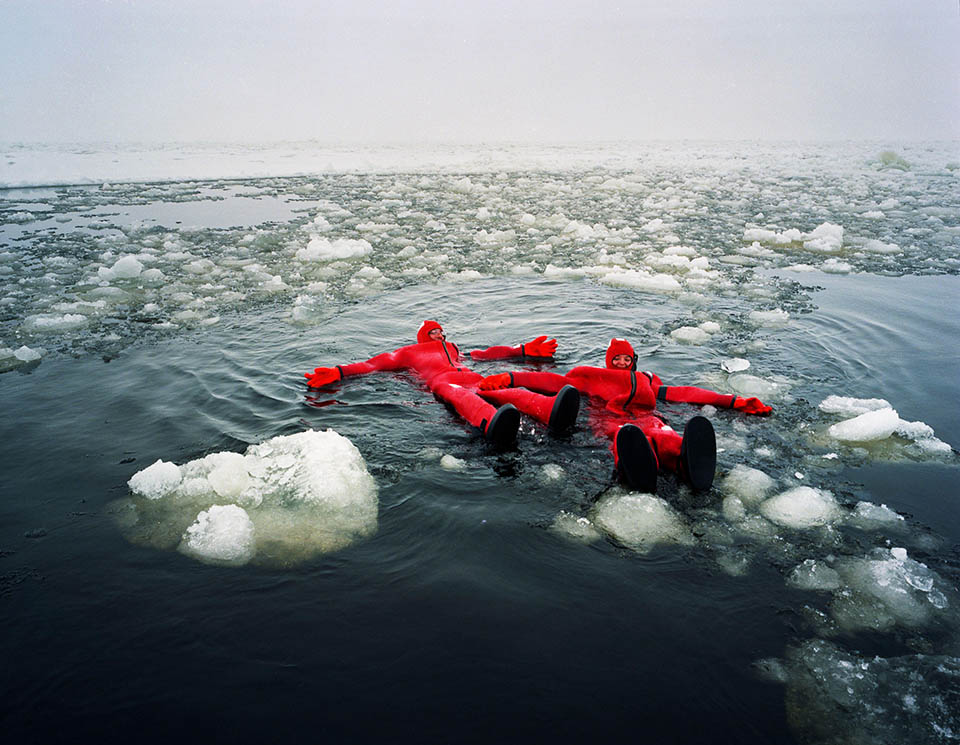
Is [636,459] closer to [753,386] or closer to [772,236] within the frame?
[753,386]

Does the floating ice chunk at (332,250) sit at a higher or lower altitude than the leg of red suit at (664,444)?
higher

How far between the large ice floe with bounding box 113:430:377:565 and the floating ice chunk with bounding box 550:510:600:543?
1141mm

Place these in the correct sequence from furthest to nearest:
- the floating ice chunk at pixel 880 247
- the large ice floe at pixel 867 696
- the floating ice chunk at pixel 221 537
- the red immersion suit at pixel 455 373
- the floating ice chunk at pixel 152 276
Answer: the floating ice chunk at pixel 880 247 → the floating ice chunk at pixel 152 276 → the red immersion suit at pixel 455 373 → the floating ice chunk at pixel 221 537 → the large ice floe at pixel 867 696

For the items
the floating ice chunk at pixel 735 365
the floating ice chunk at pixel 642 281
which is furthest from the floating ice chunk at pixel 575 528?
the floating ice chunk at pixel 642 281

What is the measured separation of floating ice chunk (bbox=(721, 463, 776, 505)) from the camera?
4018mm

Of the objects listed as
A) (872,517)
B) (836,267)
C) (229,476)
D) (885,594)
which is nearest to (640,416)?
(872,517)

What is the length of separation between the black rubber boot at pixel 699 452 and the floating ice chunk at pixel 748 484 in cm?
21

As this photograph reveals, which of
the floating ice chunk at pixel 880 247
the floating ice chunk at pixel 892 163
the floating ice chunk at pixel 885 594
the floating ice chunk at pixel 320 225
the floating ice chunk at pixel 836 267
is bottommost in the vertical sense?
the floating ice chunk at pixel 885 594

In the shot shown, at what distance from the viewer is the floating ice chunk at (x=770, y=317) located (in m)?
7.55

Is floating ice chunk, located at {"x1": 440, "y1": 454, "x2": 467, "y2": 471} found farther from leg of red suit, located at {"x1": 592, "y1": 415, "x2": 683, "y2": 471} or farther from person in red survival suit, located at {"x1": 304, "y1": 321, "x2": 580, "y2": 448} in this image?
leg of red suit, located at {"x1": 592, "y1": 415, "x2": 683, "y2": 471}

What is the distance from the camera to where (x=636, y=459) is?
400cm

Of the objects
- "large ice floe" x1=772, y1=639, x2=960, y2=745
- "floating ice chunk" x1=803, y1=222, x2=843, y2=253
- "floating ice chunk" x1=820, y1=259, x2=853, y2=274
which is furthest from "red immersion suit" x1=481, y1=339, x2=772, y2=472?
"floating ice chunk" x1=803, y1=222, x2=843, y2=253

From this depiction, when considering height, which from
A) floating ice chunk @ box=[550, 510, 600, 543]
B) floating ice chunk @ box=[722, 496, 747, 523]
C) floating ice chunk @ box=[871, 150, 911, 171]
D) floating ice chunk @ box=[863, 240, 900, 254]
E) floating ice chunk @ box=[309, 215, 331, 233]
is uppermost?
floating ice chunk @ box=[871, 150, 911, 171]

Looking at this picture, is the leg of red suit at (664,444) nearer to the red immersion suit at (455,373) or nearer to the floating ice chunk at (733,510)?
the floating ice chunk at (733,510)
